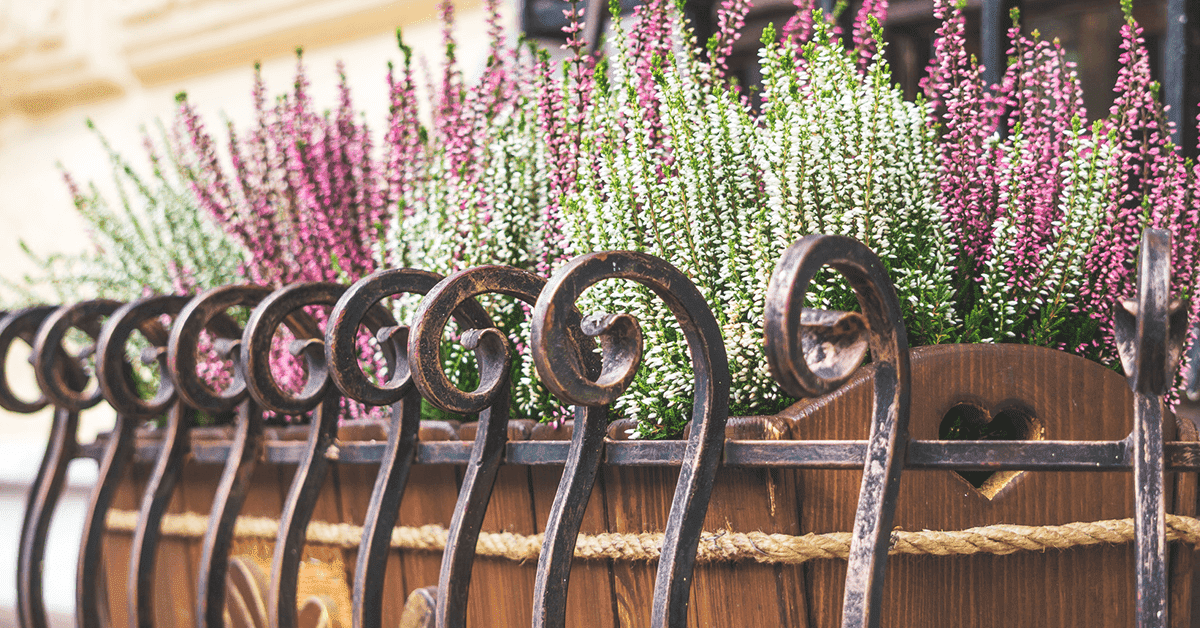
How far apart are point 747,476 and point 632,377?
11 centimetres

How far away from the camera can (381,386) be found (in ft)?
1.95

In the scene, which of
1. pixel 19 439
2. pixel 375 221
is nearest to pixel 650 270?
pixel 375 221

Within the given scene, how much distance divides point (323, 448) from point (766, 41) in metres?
0.46

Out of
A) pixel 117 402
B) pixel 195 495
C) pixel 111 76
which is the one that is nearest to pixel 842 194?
pixel 117 402

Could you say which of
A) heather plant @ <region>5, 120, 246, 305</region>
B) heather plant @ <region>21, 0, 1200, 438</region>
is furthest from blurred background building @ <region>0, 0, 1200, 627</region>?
heather plant @ <region>21, 0, 1200, 438</region>

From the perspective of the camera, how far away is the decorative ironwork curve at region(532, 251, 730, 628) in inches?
18.2

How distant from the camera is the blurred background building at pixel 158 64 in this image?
4.34ft

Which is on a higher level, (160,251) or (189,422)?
(160,251)

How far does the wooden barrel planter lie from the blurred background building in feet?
2.24

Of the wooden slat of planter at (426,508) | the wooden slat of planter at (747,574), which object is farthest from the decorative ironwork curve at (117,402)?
the wooden slat of planter at (747,574)

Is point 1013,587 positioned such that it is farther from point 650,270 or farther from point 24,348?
point 24,348

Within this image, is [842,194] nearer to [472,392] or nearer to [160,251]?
[472,392]

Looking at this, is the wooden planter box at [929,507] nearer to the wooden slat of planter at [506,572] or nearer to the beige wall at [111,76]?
the wooden slat of planter at [506,572]

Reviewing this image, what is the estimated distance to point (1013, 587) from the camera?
569 mm
